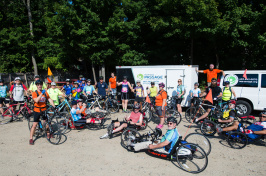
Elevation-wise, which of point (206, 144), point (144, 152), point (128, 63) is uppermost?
point (128, 63)

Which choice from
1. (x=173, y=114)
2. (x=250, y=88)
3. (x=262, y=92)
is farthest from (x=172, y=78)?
(x=262, y=92)

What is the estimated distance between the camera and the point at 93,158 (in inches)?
184

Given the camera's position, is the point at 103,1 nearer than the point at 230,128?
No

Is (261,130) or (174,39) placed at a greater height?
(174,39)

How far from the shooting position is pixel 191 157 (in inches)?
163

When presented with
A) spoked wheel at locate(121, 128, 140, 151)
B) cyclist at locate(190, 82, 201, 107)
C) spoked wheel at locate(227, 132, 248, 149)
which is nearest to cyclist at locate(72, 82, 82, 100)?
spoked wheel at locate(121, 128, 140, 151)

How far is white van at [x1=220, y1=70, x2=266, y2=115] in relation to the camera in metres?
7.59

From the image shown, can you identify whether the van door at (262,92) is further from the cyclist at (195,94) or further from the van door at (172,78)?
the van door at (172,78)

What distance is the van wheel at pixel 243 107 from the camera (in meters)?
7.76

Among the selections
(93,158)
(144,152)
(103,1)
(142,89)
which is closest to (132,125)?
(144,152)

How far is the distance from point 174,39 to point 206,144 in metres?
13.9

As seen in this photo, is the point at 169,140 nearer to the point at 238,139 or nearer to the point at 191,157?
the point at 191,157

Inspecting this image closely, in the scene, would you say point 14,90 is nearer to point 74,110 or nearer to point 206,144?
point 74,110

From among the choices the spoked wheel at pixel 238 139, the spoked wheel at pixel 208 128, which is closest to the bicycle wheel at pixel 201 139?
the spoked wheel at pixel 238 139
